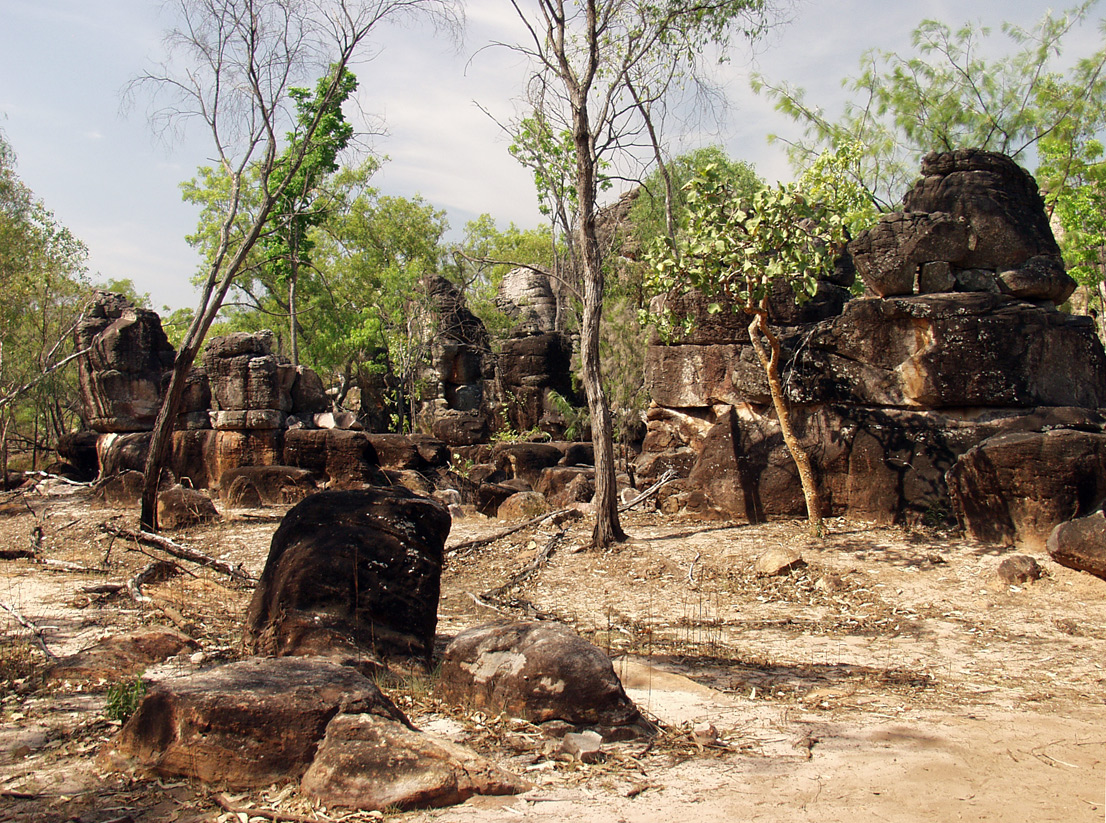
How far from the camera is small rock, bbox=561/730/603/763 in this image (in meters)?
3.75

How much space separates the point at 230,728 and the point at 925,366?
9.17 m

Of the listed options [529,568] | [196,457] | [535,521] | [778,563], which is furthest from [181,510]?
[778,563]

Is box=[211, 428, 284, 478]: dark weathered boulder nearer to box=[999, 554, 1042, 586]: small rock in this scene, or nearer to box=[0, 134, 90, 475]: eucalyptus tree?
box=[0, 134, 90, 475]: eucalyptus tree

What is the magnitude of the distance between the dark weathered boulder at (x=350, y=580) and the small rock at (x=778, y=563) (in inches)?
177

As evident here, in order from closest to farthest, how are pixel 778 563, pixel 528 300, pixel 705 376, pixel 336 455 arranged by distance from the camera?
pixel 778 563 → pixel 705 376 → pixel 336 455 → pixel 528 300

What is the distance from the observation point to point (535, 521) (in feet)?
40.2

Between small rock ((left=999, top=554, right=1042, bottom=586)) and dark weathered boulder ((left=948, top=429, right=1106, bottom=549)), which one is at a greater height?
dark weathered boulder ((left=948, top=429, right=1106, bottom=549))

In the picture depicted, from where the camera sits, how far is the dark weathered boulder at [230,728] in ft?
11.2

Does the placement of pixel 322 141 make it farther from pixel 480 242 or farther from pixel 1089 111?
pixel 480 242

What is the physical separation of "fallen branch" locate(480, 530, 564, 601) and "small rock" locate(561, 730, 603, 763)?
16.6 ft

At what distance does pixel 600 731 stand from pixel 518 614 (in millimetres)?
4217

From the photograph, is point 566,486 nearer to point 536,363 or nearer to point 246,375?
point 246,375

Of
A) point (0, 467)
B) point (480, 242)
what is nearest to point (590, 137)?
point (0, 467)

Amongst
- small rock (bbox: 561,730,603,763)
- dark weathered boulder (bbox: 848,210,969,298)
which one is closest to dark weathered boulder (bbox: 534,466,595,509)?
dark weathered boulder (bbox: 848,210,969,298)
